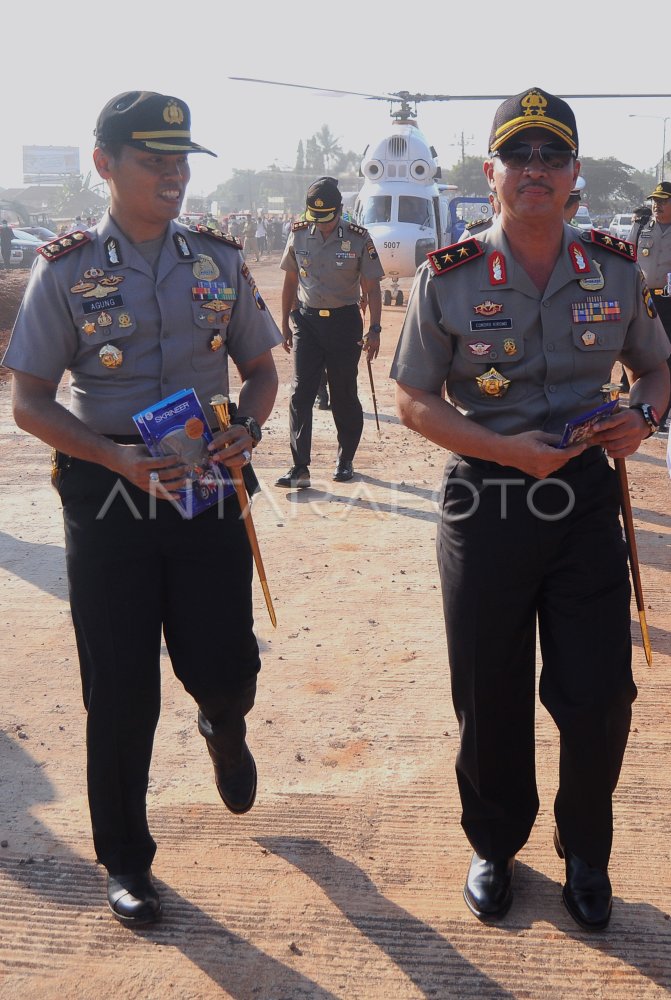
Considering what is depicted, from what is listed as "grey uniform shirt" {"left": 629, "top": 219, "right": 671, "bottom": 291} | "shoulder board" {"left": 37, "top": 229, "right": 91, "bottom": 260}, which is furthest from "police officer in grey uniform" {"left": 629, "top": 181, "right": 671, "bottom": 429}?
"shoulder board" {"left": 37, "top": 229, "right": 91, "bottom": 260}

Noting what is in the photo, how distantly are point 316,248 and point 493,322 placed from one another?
524cm

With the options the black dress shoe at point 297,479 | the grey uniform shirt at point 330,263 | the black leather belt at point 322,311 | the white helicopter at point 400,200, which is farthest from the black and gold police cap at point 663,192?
the white helicopter at point 400,200

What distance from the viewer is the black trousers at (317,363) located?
25.5ft

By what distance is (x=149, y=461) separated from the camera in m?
2.81

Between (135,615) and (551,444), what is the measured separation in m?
1.28

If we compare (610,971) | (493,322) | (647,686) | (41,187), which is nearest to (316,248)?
(647,686)

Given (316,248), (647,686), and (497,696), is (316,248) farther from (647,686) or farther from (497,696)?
(497,696)

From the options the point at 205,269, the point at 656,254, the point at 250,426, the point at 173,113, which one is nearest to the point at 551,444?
the point at 250,426

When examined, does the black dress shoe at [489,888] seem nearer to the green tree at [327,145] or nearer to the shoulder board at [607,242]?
the shoulder board at [607,242]

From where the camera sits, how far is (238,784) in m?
3.51

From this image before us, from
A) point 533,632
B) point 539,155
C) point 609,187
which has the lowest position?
point 609,187

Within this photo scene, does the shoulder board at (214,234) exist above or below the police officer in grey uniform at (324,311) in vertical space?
above

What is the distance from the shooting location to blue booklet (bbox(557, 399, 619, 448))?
2699 mm

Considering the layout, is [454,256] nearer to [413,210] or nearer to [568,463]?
[568,463]
